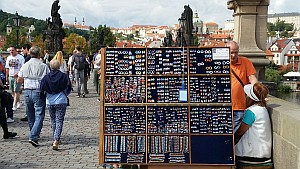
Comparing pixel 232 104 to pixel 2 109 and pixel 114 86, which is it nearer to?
pixel 114 86

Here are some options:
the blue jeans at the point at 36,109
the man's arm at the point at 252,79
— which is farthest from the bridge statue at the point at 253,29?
the blue jeans at the point at 36,109

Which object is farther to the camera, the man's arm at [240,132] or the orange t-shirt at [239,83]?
the orange t-shirt at [239,83]

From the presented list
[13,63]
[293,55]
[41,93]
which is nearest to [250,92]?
[41,93]

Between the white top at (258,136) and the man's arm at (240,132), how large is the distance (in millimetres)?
37

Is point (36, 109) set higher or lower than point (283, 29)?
lower

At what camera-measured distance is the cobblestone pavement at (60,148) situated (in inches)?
272

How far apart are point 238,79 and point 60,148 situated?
12.1 feet

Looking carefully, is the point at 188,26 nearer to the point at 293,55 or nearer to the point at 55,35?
the point at 55,35

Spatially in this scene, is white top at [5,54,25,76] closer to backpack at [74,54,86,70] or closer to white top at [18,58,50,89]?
backpack at [74,54,86,70]

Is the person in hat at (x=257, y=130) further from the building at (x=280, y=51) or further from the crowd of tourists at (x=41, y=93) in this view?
the building at (x=280, y=51)

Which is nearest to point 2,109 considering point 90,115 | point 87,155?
point 87,155

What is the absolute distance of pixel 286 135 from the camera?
4805mm

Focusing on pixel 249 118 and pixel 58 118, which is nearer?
pixel 249 118

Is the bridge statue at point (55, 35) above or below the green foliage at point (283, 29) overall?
below
